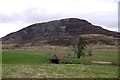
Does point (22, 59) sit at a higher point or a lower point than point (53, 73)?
lower

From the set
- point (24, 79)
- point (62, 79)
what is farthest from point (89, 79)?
point (24, 79)

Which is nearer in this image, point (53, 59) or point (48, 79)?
point (48, 79)

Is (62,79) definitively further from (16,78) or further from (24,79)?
(16,78)

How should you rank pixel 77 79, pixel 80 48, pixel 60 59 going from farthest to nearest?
pixel 80 48, pixel 60 59, pixel 77 79

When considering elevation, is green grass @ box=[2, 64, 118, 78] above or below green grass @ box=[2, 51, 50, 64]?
above

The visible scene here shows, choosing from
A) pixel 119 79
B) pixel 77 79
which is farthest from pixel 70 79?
pixel 119 79

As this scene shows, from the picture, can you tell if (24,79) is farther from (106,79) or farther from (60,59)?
(60,59)

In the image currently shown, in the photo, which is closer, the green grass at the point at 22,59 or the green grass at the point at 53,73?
the green grass at the point at 53,73

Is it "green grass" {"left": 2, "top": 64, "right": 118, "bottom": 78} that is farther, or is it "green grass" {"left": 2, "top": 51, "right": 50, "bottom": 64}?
"green grass" {"left": 2, "top": 51, "right": 50, "bottom": 64}

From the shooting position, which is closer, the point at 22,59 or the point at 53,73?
the point at 53,73

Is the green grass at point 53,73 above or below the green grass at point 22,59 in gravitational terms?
above

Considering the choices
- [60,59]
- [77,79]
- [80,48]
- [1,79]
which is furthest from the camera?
[80,48]

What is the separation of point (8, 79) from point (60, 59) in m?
37.0

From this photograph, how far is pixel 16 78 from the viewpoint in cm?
1711
